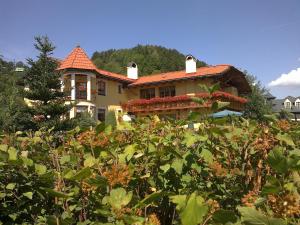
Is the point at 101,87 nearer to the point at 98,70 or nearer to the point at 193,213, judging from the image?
the point at 98,70

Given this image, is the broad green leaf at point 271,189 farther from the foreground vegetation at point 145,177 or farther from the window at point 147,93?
the window at point 147,93

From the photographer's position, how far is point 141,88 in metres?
38.9

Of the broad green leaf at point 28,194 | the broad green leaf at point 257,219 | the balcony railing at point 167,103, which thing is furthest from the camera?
the balcony railing at point 167,103

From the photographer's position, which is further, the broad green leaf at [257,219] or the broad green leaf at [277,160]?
the broad green leaf at [277,160]

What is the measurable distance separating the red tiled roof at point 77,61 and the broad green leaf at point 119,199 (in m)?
33.0

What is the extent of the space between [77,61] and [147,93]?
317 inches

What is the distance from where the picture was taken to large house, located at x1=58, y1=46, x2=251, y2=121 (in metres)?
33.9

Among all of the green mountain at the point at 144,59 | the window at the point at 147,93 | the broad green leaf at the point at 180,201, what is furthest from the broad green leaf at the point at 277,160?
the green mountain at the point at 144,59

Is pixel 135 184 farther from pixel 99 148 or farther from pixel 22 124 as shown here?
pixel 22 124

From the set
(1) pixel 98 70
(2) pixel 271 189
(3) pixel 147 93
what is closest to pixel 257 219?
(2) pixel 271 189

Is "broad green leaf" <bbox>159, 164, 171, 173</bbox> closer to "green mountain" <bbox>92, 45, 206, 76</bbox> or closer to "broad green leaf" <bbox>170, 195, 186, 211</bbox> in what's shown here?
"broad green leaf" <bbox>170, 195, 186, 211</bbox>

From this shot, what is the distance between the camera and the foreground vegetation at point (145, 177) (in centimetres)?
135

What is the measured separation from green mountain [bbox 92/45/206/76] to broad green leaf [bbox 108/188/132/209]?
248 feet

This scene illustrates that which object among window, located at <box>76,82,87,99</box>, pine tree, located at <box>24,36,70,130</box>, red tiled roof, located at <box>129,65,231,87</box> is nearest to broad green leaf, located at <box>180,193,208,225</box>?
pine tree, located at <box>24,36,70,130</box>
